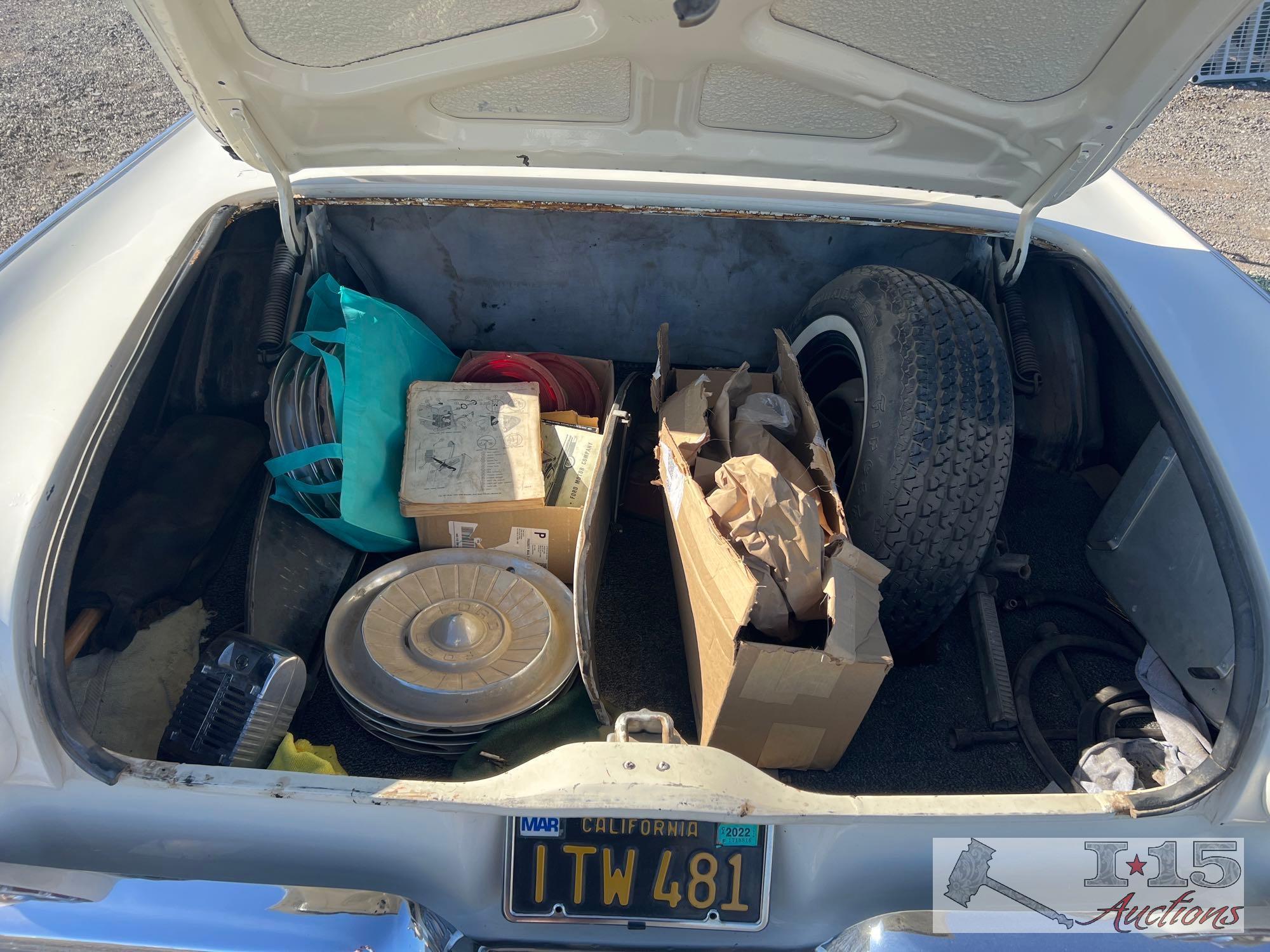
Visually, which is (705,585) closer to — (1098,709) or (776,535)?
(776,535)

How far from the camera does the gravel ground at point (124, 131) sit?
13.5 feet

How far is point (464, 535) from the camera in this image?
198cm

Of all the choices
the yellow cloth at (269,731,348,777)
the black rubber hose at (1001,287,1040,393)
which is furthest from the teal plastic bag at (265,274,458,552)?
the black rubber hose at (1001,287,1040,393)

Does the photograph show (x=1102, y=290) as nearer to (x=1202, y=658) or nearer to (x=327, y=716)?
(x=1202, y=658)

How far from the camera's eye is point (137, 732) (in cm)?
154

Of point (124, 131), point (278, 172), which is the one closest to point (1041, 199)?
point (278, 172)

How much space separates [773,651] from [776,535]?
0.78 ft

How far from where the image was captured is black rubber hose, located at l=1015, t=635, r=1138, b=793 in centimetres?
172

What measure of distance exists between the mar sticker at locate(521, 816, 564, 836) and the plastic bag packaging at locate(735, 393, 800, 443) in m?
0.99

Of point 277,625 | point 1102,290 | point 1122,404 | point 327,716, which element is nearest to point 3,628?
point 277,625

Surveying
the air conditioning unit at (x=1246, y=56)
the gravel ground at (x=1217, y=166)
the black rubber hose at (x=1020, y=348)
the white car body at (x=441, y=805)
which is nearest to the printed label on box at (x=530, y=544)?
the white car body at (x=441, y=805)

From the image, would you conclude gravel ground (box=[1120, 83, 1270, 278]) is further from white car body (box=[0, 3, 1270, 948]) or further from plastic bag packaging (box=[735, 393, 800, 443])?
white car body (box=[0, 3, 1270, 948])

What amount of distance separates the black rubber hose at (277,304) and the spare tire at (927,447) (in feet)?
4.58

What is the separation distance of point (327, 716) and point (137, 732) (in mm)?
382
